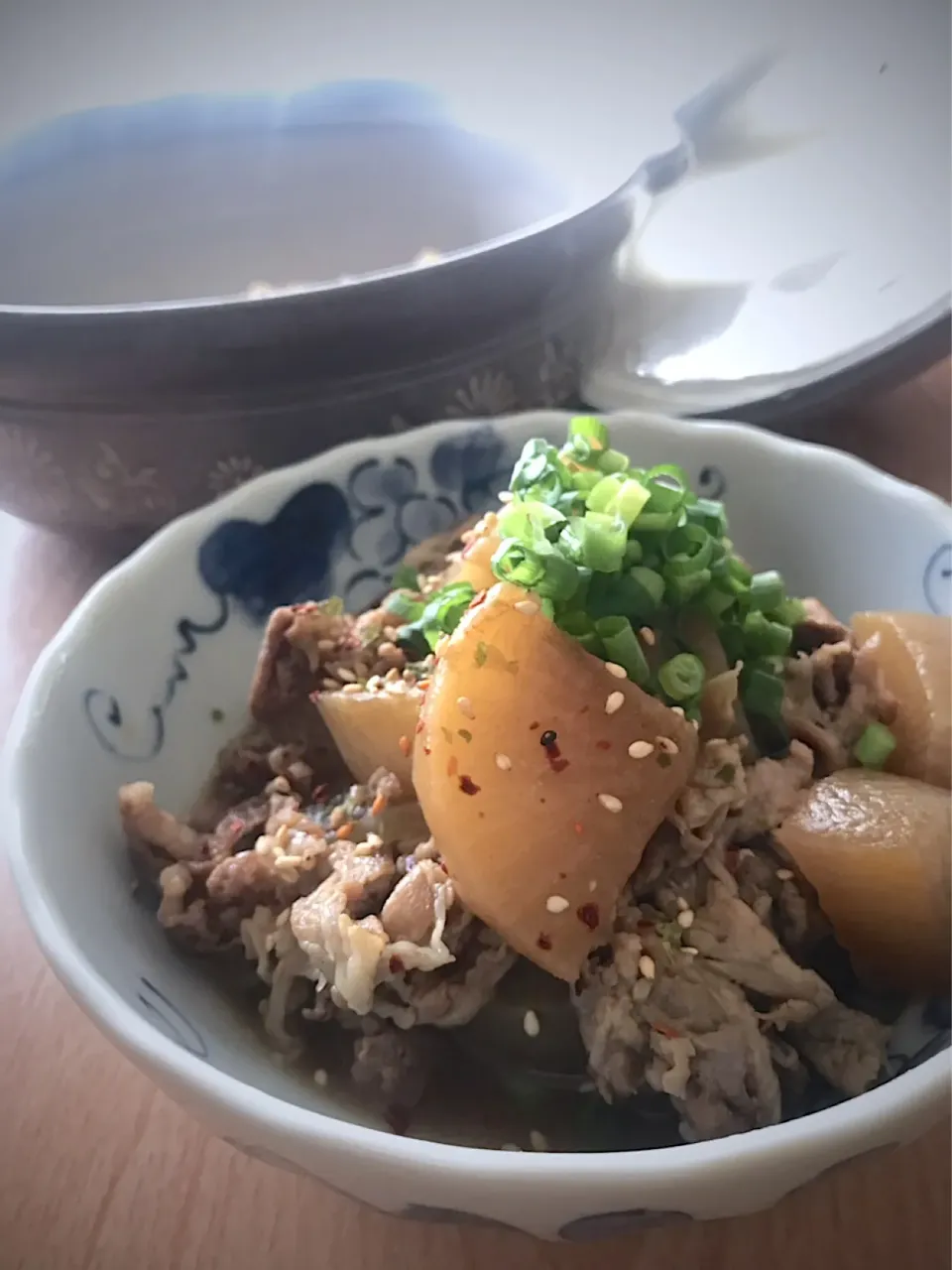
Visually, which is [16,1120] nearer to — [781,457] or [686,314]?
[781,457]

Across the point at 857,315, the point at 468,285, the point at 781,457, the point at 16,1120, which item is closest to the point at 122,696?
the point at 16,1120

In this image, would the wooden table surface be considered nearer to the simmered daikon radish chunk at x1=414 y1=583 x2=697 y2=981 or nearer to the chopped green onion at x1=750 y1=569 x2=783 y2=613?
the simmered daikon radish chunk at x1=414 y1=583 x2=697 y2=981

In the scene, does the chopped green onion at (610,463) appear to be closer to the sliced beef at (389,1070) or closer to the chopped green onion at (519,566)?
the chopped green onion at (519,566)

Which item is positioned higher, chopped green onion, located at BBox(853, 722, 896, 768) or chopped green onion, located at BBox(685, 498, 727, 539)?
chopped green onion, located at BBox(685, 498, 727, 539)

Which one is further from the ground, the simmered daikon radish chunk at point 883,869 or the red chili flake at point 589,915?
the red chili flake at point 589,915

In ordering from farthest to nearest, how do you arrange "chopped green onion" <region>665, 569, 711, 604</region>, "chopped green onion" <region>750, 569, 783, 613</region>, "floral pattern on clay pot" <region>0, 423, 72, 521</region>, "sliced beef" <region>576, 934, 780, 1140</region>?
"floral pattern on clay pot" <region>0, 423, 72, 521</region>
"chopped green onion" <region>750, 569, 783, 613</region>
"chopped green onion" <region>665, 569, 711, 604</region>
"sliced beef" <region>576, 934, 780, 1140</region>

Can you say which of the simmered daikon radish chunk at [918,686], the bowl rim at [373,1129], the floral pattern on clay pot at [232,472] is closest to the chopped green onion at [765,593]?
the simmered daikon radish chunk at [918,686]

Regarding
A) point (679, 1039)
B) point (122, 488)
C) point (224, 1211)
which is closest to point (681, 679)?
point (679, 1039)

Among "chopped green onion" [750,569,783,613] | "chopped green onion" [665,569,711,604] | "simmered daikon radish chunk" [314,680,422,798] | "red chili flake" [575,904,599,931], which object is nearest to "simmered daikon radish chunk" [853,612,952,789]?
"chopped green onion" [750,569,783,613]

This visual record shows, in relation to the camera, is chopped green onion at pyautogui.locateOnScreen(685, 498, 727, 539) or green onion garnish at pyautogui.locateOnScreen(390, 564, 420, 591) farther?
green onion garnish at pyautogui.locateOnScreen(390, 564, 420, 591)
